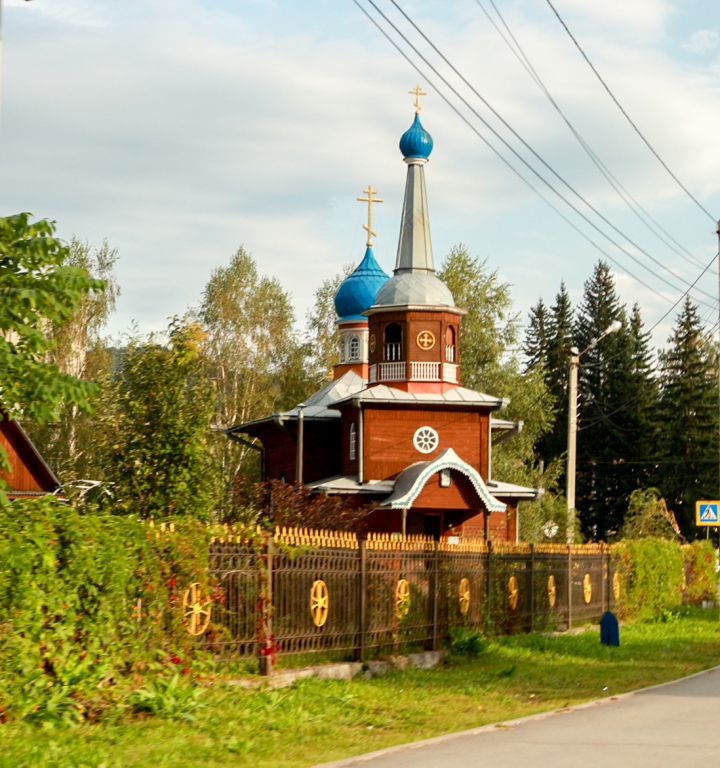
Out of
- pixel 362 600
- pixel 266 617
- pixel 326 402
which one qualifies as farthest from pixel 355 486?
pixel 266 617

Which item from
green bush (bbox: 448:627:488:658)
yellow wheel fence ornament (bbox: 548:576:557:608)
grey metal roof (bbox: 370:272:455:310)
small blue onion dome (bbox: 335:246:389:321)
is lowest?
green bush (bbox: 448:627:488:658)

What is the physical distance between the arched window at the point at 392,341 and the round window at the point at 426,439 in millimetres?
2566

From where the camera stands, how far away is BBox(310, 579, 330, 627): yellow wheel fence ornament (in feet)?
52.2

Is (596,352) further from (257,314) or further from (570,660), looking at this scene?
(570,660)

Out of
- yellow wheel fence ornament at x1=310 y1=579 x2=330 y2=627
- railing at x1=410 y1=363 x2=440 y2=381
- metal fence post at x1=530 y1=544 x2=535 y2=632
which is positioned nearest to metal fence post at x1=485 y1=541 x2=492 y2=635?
metal fence post at x1=530 y1=544 x2=535 y2=632

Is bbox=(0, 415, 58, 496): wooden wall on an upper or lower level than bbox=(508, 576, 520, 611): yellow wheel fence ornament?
upper

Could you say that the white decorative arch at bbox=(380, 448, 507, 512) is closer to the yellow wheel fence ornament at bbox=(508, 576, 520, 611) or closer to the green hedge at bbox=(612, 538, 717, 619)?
the green hedge at bbox=(612, 538, 717, 619)

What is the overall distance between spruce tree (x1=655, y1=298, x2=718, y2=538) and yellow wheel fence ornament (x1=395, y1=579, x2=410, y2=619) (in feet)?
185

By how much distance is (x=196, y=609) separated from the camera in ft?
44.9

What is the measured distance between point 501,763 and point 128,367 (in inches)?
733

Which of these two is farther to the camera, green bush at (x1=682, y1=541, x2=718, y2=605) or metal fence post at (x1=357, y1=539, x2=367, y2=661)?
green bush at (x1=682, y1=541, x2=718, y2=605)

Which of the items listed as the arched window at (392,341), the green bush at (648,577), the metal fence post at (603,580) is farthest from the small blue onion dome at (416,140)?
the metal fence post at (603,580)

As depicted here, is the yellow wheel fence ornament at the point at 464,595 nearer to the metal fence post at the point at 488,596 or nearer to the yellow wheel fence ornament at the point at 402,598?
the metal fence post at the point at 488,596

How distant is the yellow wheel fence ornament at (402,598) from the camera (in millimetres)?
18031
